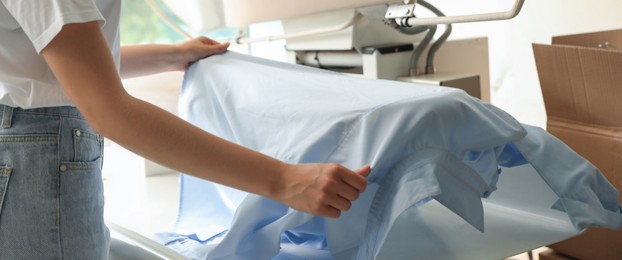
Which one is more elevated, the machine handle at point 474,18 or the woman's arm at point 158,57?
the machine handle at point 474,18

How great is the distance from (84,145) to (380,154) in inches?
17.8

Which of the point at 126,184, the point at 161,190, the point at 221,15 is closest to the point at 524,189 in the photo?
the point at 161,190

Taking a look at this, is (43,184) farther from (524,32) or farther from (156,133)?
(524,32)

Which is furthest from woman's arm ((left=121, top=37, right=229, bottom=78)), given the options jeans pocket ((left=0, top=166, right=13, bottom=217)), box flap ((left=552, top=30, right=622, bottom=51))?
box flap ((left=552, top=30, right=622, bottom=51))

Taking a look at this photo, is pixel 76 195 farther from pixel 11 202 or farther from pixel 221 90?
pixel 221 90

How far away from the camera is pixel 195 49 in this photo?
140 cm

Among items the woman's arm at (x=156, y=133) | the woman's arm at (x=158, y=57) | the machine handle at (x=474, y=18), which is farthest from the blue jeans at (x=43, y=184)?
the machine handle at (x=474, y=18)

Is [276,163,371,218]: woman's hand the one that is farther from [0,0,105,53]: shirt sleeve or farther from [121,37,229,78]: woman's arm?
[121,37,229,78]: woman's arm

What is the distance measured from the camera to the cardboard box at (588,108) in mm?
1189

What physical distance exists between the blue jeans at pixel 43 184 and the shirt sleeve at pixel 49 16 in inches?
7.3

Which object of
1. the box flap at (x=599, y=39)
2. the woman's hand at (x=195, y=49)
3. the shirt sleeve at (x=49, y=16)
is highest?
the shirt sleeve at (x=49, y=16)

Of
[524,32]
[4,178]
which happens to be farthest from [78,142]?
[524,32]

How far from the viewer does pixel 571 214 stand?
98cm

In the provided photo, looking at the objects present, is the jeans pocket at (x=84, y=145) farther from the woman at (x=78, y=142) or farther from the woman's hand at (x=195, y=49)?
the woman's hand at (x=195, y=49)
